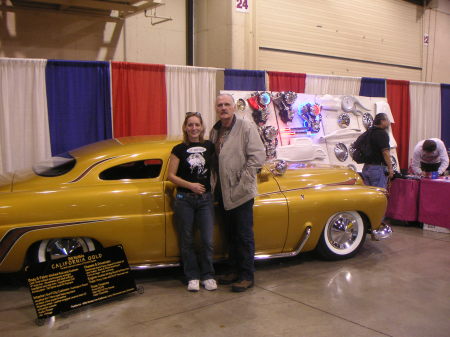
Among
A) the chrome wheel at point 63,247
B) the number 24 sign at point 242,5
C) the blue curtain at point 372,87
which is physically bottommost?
the chrome wheel at point 63,247

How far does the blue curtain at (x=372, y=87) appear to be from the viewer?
10386 millimetres

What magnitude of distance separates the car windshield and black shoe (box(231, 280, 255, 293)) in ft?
6.41

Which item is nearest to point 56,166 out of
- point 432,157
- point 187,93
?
point 187,93

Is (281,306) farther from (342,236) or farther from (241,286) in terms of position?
(342,236)

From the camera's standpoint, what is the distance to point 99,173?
4.43 m

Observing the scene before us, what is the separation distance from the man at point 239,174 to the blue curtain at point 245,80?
419 cm

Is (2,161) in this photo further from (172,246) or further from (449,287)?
(449,287)

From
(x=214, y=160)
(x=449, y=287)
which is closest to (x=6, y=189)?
(x=214, y=160)

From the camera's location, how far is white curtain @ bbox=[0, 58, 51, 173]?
6734mm

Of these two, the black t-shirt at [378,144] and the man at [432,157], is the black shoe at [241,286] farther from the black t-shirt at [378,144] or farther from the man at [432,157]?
the man at [432,157]

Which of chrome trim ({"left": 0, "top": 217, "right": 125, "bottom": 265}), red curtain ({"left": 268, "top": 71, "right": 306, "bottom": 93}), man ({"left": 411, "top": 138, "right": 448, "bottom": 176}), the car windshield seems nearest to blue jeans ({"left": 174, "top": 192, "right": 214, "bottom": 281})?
the car windshield

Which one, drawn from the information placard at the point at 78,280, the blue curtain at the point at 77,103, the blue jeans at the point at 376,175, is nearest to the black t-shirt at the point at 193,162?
the information placard at the point at 78,280

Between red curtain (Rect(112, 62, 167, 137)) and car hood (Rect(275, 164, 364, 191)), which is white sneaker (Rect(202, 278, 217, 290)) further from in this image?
red curtain (Rect(112, 62, 167, 137))

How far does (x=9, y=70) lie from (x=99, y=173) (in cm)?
336
